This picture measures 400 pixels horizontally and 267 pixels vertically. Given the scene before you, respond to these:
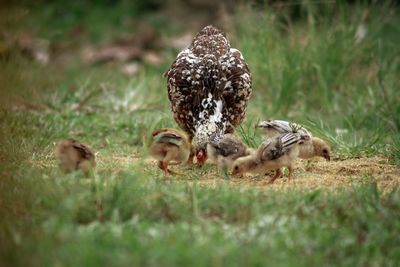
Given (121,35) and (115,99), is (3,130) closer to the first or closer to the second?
(115,99)

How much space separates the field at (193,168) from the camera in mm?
4172

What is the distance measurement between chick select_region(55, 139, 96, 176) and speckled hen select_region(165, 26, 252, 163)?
3.82ft

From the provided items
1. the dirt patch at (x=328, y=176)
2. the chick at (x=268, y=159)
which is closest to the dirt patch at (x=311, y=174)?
the dirt patch at (x=328, y=176)

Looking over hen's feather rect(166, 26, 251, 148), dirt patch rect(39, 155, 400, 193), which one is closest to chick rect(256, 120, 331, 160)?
dirt patch rect(39, 155, 400, 193)

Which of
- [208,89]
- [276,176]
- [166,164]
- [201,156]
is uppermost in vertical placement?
[208,89]

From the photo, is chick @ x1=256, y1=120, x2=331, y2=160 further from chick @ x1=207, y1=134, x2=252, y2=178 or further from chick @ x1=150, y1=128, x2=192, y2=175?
chick @ x1=150, y1=128, x2=192, y2=175

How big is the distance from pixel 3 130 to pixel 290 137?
252cm

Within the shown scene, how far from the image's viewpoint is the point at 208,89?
21.9 ft

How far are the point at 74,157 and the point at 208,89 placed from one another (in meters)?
1.61

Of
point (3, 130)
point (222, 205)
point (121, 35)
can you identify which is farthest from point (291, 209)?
point (121, 35)

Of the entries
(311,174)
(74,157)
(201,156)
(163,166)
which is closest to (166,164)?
(163,166)

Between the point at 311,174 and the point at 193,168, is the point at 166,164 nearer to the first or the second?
the point at 193,168

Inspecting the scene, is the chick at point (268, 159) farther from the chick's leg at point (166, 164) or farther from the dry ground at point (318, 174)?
the chick's leg at point (166, 164)

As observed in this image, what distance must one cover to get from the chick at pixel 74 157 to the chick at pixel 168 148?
0.53 metres
